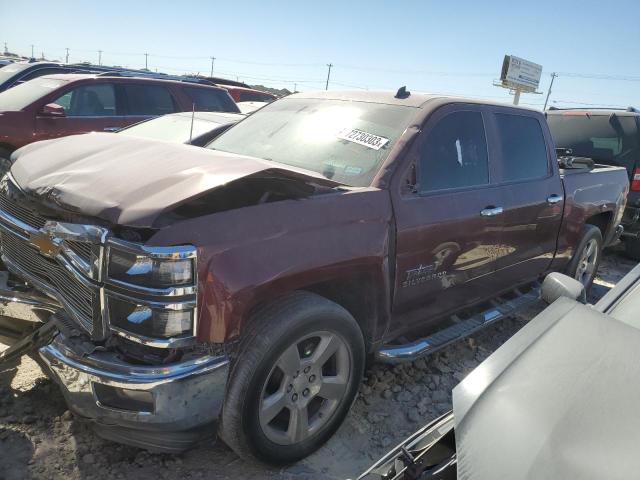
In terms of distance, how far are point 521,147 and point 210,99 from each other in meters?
5.96

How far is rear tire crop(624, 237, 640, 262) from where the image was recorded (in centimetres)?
732

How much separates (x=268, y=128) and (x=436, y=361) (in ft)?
6.94

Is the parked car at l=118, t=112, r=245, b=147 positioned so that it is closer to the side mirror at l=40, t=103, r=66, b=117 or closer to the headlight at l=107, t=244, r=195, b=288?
the side mirror at l=40, t=103, r=66, b=117

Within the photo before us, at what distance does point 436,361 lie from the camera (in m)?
3.87

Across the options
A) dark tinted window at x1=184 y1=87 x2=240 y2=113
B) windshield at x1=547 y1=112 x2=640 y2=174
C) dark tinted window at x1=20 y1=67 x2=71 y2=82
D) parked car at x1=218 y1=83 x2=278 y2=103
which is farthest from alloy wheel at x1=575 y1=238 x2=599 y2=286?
parked car at x1=218 y1=83 x2=278 y2=103

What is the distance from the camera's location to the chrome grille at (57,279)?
2.13 metres

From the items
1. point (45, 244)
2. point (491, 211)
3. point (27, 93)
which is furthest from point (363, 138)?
point (27, 93)

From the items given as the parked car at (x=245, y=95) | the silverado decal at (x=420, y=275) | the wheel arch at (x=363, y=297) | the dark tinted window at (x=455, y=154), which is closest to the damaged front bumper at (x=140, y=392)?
the wheel arch at (x=363, y=297)

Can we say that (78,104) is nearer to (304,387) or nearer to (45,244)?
(45,244)

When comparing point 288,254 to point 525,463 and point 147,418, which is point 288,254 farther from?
point 525,463

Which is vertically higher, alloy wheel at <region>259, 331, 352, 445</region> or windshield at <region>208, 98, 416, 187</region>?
windshield at <region>208, 98, 416, 187</region>

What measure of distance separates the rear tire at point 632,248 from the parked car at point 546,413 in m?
→ 6.56

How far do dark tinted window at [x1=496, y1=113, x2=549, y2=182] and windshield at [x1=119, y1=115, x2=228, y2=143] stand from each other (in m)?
2.71

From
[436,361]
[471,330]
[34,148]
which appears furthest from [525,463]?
[34,148]
